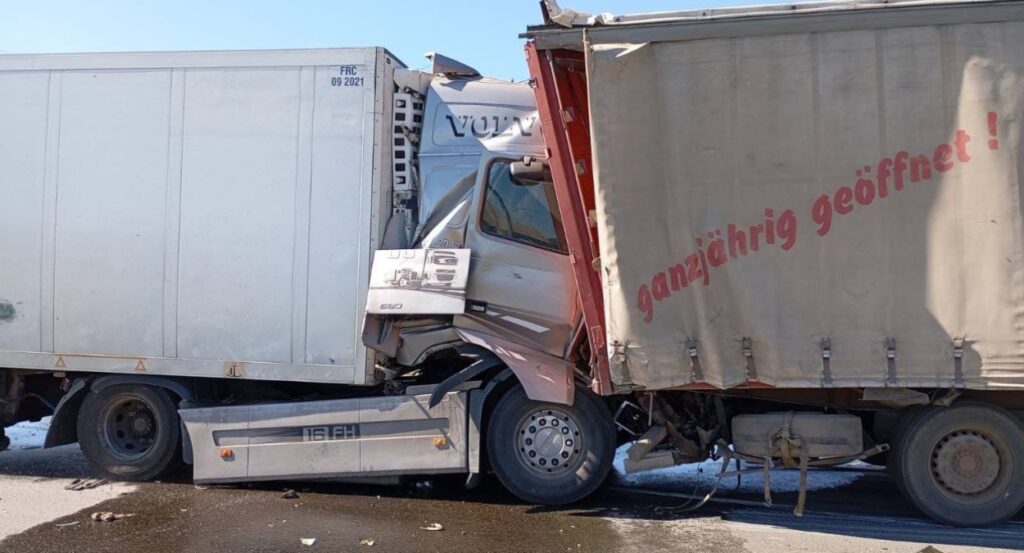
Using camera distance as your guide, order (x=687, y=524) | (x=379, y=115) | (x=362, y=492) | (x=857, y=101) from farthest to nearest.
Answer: (x=362, y=492), (x=379, y=115), (x=687, y=524), (x=857, y=101)

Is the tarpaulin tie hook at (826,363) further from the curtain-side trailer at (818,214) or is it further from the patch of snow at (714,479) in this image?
the patch of snow at (714,479)

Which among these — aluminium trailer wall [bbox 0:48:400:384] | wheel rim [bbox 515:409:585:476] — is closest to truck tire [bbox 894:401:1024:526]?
wheel rim [bbox 515:409:585:476]

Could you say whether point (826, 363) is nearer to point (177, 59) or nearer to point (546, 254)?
point (546, 254)

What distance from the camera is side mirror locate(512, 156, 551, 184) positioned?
693cm

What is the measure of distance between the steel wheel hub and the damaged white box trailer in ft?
0.08

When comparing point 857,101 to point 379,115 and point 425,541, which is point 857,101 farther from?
point 425,541

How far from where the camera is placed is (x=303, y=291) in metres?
7.10

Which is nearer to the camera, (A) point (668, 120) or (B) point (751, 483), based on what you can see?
(A) point (668, 120)

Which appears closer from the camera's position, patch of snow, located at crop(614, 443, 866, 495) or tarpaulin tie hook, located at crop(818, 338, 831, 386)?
tarpaulin tie hook, located at crop(818, 338, 831, 386)

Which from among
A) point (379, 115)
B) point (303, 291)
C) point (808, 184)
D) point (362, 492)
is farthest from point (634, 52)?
point (362, 492)

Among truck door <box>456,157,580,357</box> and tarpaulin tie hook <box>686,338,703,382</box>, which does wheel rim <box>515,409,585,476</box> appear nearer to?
truck door <box>456,157,580,357</box>

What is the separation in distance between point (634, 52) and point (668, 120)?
21.5 inches

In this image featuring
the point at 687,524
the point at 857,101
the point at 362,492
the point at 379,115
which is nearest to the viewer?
the point at 857,101

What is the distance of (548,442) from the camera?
6.96 m
